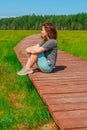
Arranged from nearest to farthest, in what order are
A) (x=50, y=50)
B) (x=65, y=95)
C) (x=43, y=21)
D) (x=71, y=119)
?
(x=71, y=119)
(x=65, y=95)
(x=50, y=50)
(x=43, y=21)

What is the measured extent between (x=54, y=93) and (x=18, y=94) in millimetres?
1669

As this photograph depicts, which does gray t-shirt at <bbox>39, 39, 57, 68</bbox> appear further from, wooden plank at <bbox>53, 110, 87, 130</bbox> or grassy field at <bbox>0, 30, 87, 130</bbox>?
wooden plank at <bbox>53, 110, 87, 130</bbox>

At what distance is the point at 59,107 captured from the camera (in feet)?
12.8

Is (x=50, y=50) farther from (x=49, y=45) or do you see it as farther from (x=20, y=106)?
(x=20, y=106)

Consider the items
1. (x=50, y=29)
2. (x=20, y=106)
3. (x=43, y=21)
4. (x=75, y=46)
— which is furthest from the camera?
(x=43, y=21)

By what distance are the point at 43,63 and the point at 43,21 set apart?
482 ft

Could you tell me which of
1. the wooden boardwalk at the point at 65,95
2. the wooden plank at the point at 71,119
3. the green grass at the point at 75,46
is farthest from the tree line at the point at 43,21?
the wooden plank at the point at 71,119

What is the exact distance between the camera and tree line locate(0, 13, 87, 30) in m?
138

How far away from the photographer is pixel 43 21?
151750 millimetres

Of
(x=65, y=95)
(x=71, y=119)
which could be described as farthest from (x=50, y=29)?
(x=71, y=119)

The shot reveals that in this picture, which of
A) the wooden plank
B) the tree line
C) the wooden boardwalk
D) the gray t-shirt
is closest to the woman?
the gray t-shirt

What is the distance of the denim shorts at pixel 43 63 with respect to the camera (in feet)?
21.2

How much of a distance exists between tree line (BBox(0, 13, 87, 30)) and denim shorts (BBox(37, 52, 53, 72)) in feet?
436

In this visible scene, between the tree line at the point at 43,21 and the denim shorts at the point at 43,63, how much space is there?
132868 millimetres
